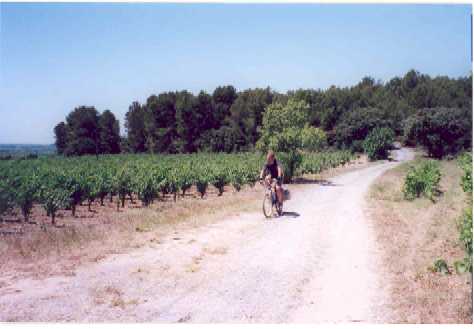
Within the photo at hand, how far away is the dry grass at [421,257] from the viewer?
5339 millimetres

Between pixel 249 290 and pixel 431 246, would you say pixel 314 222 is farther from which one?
pixel 249 290

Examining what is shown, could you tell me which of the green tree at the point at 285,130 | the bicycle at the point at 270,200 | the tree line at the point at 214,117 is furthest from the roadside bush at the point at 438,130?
the bicycle at the point at 270,200

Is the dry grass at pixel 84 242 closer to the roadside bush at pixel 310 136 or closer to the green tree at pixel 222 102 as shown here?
the roadside bush at pixel 310 136

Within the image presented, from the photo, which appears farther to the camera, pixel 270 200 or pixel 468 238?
pixel 270 200

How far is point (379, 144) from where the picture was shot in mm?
45781

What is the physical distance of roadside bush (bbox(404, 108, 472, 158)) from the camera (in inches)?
1499

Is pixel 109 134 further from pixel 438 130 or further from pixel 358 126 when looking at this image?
pixel 438 130

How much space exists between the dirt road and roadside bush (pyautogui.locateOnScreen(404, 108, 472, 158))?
31.3 meters

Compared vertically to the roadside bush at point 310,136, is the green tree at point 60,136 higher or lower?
higher

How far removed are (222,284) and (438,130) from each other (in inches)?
1624

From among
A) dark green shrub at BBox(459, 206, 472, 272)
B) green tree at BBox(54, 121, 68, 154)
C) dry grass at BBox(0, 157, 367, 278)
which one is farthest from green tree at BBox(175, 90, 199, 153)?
dark green shrub at BBox(459, 206, 472, 272)

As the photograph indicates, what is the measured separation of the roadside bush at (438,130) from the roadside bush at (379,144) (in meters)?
2.50

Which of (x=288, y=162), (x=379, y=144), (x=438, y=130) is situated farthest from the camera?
(x=379, y=144)

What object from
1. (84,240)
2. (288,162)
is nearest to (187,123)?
(288,162)
